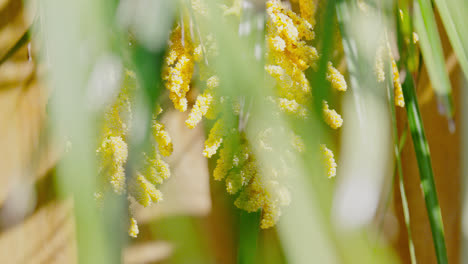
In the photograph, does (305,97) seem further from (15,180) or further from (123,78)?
(15,180)

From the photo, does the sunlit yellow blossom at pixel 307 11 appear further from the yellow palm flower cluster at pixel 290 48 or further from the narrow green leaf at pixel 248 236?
the narrow green leaf at pixel 248 236

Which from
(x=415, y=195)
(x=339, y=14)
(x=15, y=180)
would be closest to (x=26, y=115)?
(x=15, y=180)

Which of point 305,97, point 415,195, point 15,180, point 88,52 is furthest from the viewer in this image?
point 415,195

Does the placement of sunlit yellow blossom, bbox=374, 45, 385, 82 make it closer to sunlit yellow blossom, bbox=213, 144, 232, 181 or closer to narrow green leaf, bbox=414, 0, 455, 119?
narrow green leaf, bbox=414, 0, 455, 119

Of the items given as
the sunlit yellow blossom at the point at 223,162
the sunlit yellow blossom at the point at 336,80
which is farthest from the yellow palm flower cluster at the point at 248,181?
the sunlit yellow blossom at the point at 336,80

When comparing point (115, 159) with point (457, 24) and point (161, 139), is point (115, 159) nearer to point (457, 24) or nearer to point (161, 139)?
point (161, 139)


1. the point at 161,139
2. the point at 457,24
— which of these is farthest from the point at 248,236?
the point at 457,24

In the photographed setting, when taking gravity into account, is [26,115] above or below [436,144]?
above
